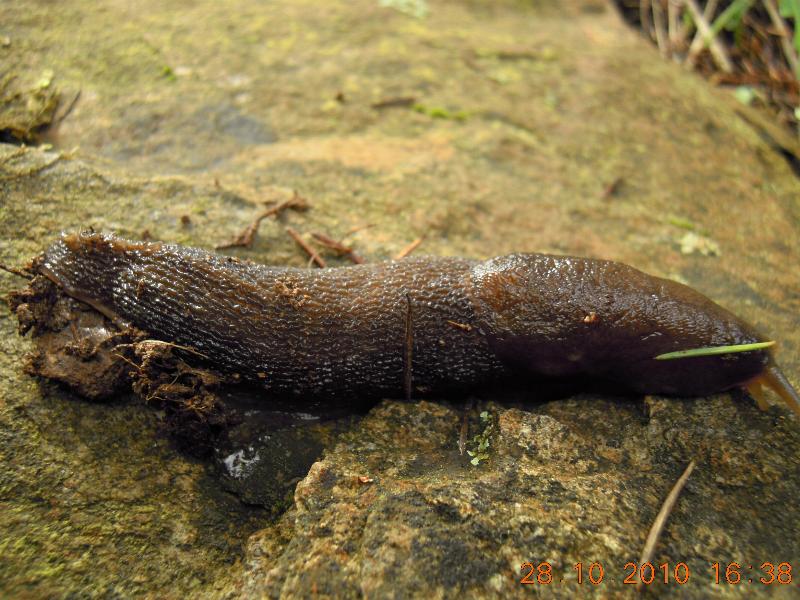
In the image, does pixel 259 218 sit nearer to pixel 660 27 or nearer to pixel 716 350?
pixel 716 350

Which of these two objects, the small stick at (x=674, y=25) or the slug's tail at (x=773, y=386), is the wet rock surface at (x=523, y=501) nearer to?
the slug's tail at (x=773, y=386)

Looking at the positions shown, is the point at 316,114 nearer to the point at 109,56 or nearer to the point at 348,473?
the point at 109,56

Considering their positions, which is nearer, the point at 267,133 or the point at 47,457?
the point at 47,457

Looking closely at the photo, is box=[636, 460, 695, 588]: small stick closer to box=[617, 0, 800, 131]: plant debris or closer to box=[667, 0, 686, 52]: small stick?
box=[617, 0, 800, 131]: plant debris

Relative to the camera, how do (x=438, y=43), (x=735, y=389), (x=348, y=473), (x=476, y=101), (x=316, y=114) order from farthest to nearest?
(x=438, y=43) → (x=476, y=101) → (x=316, y=114) → (x=735, y=389) → (x=348, y=473)

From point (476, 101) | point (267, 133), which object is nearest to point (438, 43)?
point (476, 101)
